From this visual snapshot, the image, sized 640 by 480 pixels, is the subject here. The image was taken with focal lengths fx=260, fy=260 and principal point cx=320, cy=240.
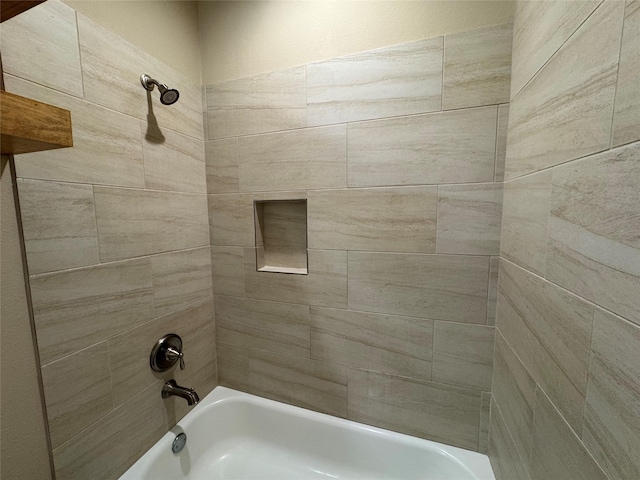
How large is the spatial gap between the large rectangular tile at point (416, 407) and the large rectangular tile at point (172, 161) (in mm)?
1226

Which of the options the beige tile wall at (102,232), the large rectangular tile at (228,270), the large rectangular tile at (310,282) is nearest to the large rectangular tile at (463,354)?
the large rectangular tile at (310,282)

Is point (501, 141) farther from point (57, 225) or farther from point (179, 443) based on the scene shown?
point (179, 443)

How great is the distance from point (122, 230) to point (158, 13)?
945mm

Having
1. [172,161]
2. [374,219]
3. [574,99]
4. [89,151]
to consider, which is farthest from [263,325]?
[574,99]

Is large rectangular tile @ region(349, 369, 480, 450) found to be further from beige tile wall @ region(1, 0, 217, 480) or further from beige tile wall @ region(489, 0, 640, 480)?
beige tile wall @ region(1, 0, 217, 480)

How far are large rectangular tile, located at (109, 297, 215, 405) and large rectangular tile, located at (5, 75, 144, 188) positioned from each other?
1.95 feet

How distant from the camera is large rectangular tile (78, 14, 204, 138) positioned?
88 centimetres

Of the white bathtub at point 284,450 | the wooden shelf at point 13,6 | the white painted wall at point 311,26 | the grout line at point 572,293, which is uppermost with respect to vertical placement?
the white painted wall at point 311,26

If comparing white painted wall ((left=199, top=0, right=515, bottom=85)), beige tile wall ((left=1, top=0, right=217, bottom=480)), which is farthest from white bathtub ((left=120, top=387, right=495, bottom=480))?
white painted wall ((left=199, top=0, right=515, bottom=85))

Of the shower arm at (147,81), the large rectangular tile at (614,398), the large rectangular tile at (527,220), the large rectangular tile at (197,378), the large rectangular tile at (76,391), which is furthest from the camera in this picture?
the large rectangular tile at (197,378)

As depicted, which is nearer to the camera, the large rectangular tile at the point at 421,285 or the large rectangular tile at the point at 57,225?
the large rectangular tile at the point at 57,225

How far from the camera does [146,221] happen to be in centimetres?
108

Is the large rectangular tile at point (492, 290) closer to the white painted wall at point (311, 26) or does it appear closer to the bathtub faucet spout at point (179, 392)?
the white painted wall at point (311, 26)

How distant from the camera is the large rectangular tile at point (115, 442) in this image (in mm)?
871
